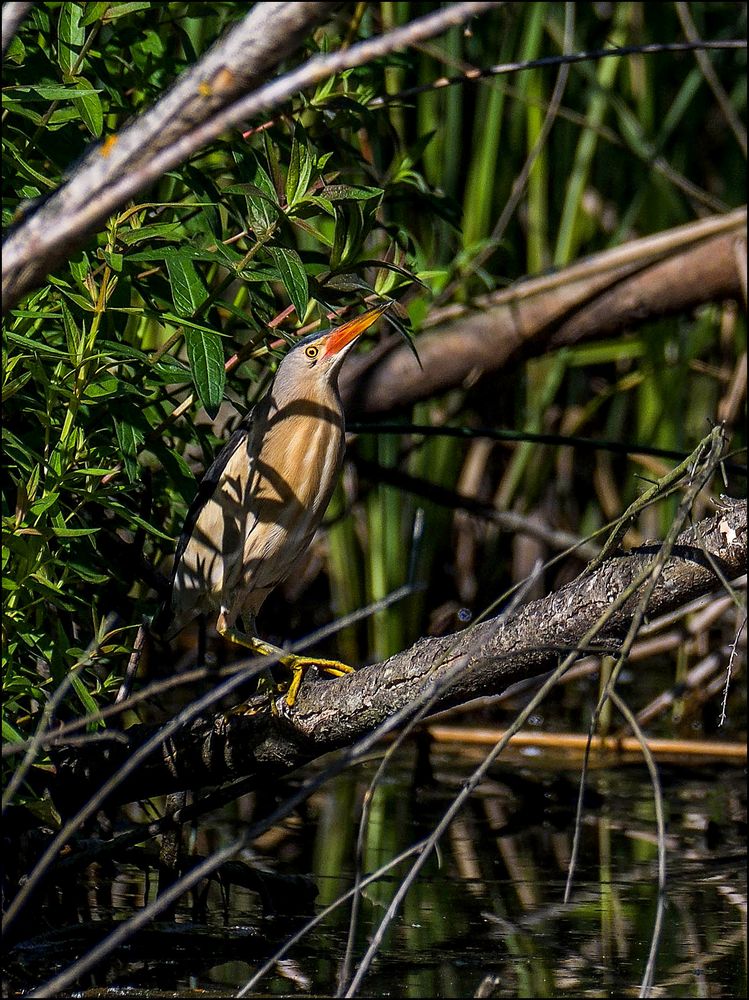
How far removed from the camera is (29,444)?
2459 mm

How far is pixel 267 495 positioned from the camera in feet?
9.77

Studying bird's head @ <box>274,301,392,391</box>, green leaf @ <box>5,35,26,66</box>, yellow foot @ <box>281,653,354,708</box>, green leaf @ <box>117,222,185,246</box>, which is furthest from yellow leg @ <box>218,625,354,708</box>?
green leaf @ <box>5,35,26,66</box>

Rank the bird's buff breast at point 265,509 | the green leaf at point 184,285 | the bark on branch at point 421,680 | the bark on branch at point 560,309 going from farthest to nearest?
the bark on branch at point 560,309 → the bird's buff breast at point 265,509 → the green leaf at point 184,285 → the bark on branch at point 421,680

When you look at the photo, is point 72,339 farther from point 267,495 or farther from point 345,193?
point 267,495

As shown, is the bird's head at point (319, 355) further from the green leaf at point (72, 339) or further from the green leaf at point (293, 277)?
the green leaf at point (72, 339)

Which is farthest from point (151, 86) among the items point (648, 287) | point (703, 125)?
point (703, 125)

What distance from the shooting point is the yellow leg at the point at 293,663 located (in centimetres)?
254

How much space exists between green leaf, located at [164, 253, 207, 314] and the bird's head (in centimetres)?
59

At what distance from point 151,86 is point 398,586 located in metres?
2.51

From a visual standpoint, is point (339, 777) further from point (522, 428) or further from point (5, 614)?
point (5, 614)

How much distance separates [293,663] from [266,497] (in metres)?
0.42

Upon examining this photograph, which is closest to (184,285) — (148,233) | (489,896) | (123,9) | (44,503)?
(148,233)

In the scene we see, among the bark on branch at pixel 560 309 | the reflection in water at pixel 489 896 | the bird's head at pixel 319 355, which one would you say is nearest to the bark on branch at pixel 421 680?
the reflection in water at pixel 489 896

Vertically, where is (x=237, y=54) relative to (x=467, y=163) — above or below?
below
